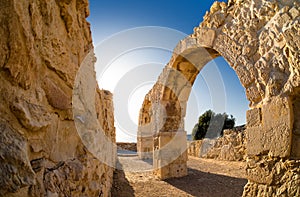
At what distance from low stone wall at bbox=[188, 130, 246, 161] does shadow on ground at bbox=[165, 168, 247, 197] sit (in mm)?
2545

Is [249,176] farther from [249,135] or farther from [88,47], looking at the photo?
[88,47]

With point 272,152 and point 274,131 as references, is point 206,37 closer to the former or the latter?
point 274,131

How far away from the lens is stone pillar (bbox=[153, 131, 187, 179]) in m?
5.81

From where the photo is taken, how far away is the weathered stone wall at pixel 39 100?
2.77 ft

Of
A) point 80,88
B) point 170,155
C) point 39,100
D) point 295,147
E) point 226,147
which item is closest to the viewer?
point 39,100

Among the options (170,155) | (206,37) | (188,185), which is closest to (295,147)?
(206,37)

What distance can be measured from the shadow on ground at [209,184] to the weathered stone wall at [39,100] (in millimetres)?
3578

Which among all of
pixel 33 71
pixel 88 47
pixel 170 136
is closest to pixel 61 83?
pixel 33 71

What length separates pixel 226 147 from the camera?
8.58 meters

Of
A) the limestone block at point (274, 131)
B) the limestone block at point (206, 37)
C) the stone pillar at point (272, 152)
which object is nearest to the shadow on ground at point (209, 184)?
the stone pillar at point (272, 152)

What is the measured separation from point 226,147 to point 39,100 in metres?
8.59

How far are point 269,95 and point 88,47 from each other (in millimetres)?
2206

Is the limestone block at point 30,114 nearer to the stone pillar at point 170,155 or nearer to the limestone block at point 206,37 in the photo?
the limestone block at point 206,37

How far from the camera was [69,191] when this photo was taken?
1382mm
